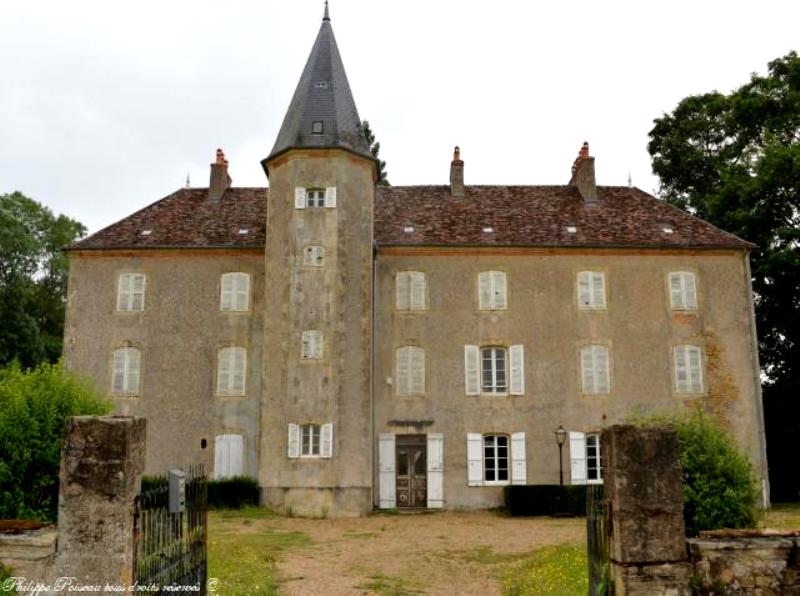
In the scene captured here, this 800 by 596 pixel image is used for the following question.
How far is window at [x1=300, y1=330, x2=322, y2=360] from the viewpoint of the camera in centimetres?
1992

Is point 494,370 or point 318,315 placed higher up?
point 318,315

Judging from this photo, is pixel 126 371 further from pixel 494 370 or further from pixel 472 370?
pixel 494 370

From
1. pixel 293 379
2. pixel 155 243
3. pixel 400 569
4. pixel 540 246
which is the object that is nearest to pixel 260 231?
pixel 155 243

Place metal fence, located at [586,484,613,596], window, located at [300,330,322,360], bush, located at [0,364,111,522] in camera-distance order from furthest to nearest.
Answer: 1. window, located at [300,330,322,360]
2. bush, located at [0,364,111,522]
3. metal fence, located at [586,484,613,596]

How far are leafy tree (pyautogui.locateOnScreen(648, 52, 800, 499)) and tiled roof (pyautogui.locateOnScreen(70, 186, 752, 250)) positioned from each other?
108 inches

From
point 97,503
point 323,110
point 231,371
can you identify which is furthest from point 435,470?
point 97,503

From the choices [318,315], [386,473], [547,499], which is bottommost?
[547,499]

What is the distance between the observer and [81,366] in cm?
2170

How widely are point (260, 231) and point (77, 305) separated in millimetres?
5611

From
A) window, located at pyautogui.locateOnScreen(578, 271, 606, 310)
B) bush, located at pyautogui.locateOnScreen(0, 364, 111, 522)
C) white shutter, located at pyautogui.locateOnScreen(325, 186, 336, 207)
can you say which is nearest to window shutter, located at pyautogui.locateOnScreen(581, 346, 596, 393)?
window, located at pyautogui.locateOnScreen(578, 271, 606, 310)

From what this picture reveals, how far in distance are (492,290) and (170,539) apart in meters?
15.7

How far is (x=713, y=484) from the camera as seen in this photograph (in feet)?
32.0

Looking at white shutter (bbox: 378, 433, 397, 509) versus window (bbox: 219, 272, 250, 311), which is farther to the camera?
window (bbox: 219, 272, 250, 311)

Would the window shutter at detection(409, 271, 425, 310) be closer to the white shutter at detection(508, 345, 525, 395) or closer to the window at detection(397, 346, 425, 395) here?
the window at detection(397, 346, 425, 395)
